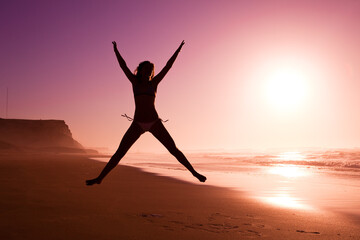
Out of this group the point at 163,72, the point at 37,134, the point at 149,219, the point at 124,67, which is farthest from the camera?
the point at 37,134

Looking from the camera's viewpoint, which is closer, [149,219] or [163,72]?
[149,219]

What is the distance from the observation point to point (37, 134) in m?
139

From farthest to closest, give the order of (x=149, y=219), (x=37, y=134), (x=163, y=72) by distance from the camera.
→ (x=37, y=134) < (x=163, y=72) < (x=149, y=219)

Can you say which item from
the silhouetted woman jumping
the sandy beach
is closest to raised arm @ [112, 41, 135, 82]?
the silhouetted woman jumping

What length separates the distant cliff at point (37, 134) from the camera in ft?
415

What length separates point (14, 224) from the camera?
4406 millimetres

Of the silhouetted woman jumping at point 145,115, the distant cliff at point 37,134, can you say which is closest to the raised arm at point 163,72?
the silhouetted woman jumping at point 145,115

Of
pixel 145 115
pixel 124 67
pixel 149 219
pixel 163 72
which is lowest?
pixel 149 219

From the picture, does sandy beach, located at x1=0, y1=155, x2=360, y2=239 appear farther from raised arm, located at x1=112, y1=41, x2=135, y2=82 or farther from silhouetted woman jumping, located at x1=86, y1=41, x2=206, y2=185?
raised arm, located at x1=112, y1=41, x2=135, y2=82

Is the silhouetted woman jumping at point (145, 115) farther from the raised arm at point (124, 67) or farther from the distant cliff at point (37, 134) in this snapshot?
the distant cliff at point (37, 134)

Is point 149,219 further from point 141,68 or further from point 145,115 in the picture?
point 141,68

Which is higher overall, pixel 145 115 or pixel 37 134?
pixel 37 134

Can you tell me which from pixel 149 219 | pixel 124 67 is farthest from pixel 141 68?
pixel 149 219

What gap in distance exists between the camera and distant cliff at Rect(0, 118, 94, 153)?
126 metres
